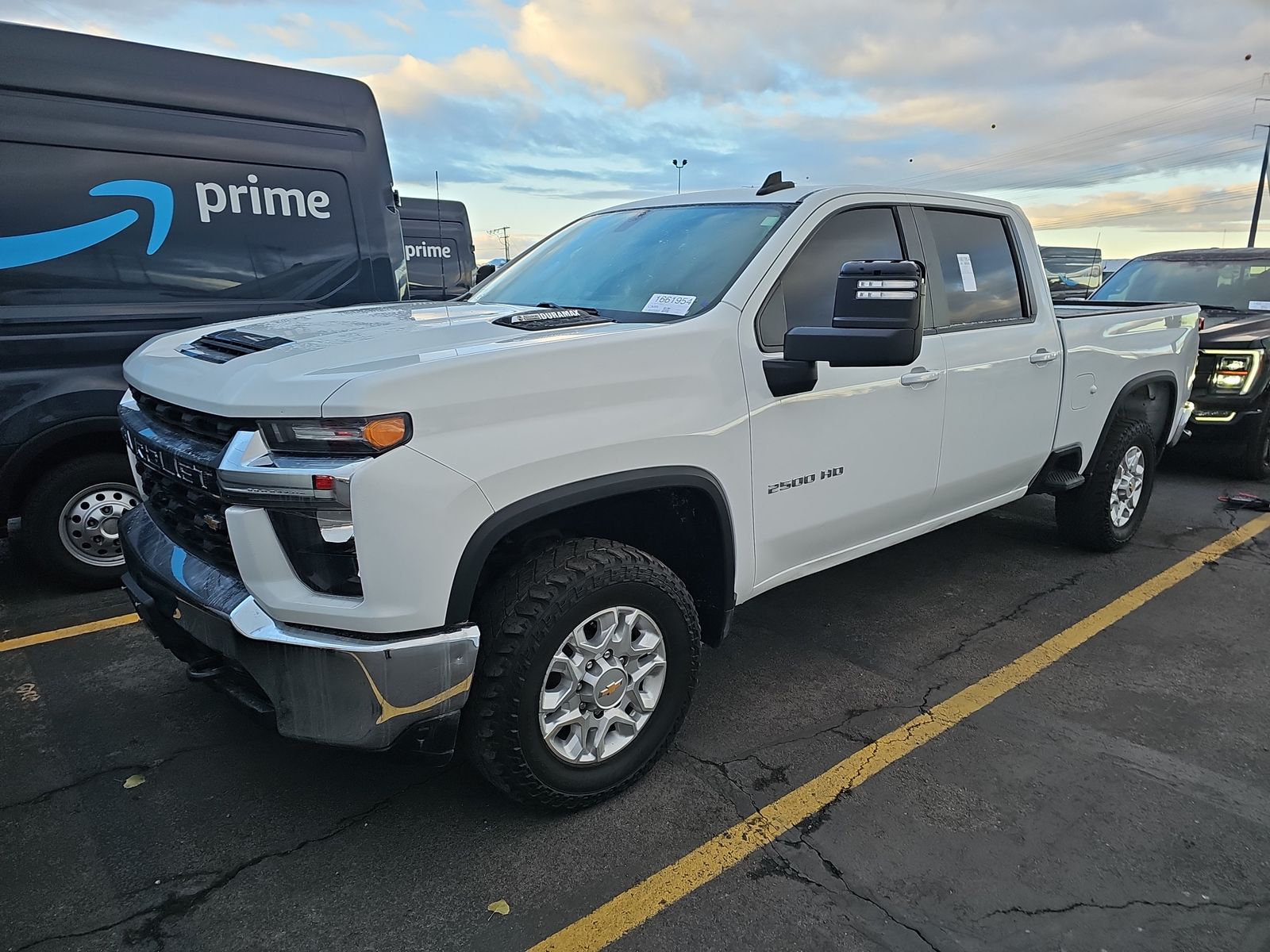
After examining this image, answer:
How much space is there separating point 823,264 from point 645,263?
68 centimetres

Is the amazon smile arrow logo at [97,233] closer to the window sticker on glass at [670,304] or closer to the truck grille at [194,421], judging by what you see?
the truck grille at [194,421]

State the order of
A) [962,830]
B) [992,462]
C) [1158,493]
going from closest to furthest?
[962,830] → [992,462] → [1158,493]

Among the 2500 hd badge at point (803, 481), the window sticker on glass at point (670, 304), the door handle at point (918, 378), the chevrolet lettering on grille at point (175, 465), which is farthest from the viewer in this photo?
the door handle at point (918, 378)

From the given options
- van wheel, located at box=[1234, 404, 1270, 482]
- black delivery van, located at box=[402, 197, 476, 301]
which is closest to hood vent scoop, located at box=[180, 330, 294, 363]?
van wheel, located at box=[1234, 404, 1270, 482]

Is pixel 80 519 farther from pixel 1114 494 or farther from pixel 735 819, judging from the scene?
pixel 1114 494

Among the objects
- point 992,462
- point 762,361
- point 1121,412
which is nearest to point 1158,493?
point 1121,412

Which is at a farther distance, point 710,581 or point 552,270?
point 552,270

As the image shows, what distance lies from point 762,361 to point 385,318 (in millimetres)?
1319

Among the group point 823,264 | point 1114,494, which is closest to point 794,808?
point 823,264

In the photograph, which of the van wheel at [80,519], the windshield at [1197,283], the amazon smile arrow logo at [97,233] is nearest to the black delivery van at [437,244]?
the amazon smile arrow logo at [97,233]

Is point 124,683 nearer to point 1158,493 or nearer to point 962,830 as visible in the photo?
point 962,830

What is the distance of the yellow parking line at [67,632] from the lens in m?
3.91

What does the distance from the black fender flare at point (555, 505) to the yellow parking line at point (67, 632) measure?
8.65 ft

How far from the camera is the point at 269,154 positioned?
4.85 metres
